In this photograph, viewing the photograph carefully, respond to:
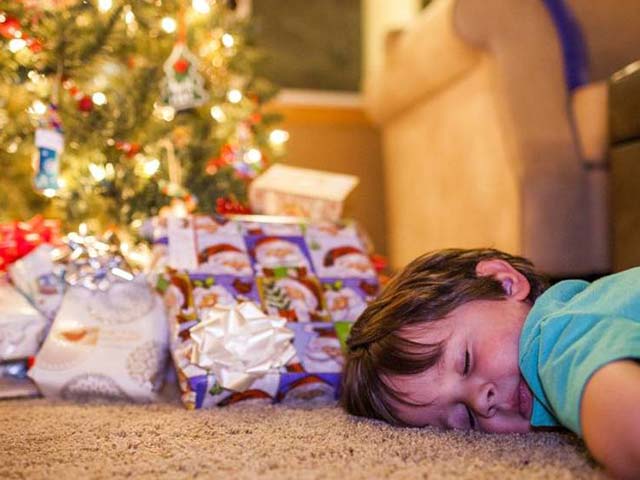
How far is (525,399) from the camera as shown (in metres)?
0.82

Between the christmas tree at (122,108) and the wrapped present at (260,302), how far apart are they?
1.05 ft

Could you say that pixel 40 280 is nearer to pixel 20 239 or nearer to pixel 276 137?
pixel 20 239

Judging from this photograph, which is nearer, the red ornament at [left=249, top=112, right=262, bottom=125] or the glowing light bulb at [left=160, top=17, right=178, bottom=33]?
the glowing light bulb at [left=160, top=17, right=178, bottom=33]

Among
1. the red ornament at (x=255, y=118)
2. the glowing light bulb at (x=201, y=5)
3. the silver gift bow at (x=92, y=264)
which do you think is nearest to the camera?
the silver gift bow at (x=92, y=264)

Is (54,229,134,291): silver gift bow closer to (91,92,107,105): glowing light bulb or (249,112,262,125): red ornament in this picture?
(91,92,107,105): glowing light bulb

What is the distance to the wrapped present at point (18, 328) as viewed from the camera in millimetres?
1081

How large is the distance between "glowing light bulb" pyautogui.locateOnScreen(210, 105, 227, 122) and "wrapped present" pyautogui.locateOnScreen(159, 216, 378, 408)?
546 millimetres

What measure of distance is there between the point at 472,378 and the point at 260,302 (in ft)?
1.39

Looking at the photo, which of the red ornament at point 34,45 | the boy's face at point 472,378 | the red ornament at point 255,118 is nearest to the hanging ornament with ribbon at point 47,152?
the red ornament at point 34,45

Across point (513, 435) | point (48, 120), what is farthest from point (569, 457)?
point (48, 120)

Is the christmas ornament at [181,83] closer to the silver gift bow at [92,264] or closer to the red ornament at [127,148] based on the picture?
the red ornament at [127,148]

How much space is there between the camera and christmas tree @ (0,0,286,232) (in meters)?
1.37

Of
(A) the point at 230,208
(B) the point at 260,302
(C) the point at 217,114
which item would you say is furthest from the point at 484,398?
(C) the point at 217,114

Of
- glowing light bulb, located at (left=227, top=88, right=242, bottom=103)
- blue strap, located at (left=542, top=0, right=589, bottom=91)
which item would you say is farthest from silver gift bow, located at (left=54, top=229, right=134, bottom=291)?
blue strap, located at (left=542, top=0, right=589, bottom=91)
